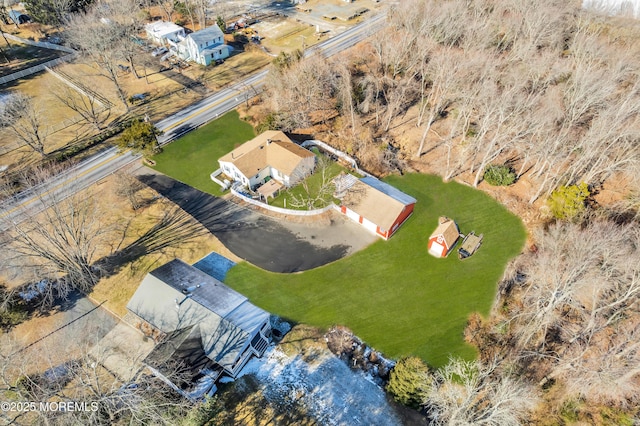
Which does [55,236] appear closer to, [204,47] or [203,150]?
[203,150]

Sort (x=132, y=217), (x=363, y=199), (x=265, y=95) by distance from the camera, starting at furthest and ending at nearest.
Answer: (x=265, y=95) → (x=132, y=217) → (x=363, y=199)

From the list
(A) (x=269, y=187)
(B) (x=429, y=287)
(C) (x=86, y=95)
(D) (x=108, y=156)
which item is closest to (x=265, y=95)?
(A) (x=269, y=187)

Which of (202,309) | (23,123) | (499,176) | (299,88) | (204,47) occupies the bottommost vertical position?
(202,309)

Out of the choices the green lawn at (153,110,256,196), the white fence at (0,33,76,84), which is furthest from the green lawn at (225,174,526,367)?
the white fence at (0,33,76,84)

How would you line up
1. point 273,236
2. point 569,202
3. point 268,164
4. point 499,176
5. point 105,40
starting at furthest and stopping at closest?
point 105,40 < point 268,164 < point 499,176 < point 273,236 < point 569,202

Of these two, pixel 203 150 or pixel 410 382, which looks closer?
pixel 410 382

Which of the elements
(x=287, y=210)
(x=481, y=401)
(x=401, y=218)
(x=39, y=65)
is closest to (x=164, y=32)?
(x=39, y=65)

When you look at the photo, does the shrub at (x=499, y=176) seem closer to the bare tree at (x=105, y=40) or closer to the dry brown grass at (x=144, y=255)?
the dry brown grass at (x=144, y=255)

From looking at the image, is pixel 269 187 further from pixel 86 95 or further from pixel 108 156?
pixel 86 95
